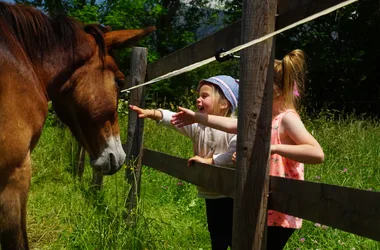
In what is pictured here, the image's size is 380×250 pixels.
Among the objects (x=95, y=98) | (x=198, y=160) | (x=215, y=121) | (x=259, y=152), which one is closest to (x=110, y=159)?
(x=95, y=98)

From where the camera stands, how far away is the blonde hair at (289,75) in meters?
2.58

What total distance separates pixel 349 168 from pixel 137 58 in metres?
2.56

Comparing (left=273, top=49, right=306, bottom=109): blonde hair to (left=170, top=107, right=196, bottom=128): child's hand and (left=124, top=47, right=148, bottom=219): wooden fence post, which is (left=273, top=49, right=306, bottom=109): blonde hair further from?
(left=124, top=47, right=148, bottom=219): wooden fence post

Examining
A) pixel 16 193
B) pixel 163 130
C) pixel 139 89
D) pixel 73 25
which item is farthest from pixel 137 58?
pixel 163 130

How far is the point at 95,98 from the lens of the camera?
3293 millimetres

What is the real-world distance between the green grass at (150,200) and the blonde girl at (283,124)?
3.71 feet

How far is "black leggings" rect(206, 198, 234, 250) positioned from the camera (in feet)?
9.63

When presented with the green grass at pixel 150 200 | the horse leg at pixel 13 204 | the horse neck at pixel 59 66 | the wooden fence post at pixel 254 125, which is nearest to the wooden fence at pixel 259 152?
the wooden fence post at pixel 254 125

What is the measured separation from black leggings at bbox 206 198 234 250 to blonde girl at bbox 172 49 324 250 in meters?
0.38

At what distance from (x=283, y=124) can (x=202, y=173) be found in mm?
545

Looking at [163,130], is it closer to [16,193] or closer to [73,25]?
[73,25]

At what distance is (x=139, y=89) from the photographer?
4398mm

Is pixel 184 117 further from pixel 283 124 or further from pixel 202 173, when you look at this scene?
pixel 283 124

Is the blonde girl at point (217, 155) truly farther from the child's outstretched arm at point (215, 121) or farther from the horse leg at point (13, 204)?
the horse leg at point (13, 204)
